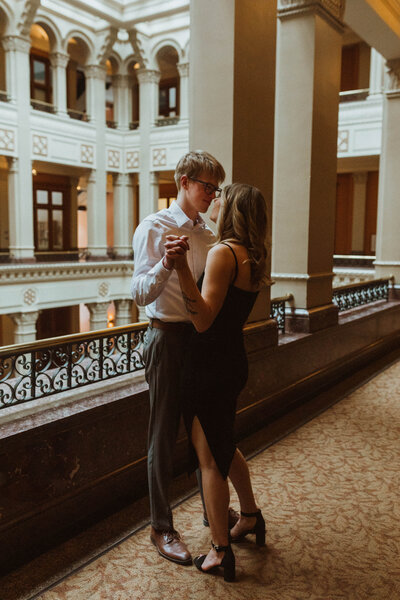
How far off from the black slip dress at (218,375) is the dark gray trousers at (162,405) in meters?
0.12

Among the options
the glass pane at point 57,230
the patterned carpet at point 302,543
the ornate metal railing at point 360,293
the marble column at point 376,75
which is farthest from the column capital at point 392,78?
the glass pane at point 57,230

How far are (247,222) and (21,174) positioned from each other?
1388cm

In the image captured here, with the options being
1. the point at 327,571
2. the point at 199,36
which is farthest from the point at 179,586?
the point at 199,36

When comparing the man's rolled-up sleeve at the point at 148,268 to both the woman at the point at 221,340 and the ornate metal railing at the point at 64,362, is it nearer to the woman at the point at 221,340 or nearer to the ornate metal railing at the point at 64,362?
the woman at the point at 221,340

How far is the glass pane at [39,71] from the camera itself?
17.4 metres

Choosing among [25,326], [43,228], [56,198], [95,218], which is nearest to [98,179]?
[95,218]

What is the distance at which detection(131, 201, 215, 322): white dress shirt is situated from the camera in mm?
2156

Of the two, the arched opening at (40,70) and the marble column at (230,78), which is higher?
the arched opening at (40,70)

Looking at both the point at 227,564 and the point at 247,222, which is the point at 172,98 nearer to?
the point at 247,222

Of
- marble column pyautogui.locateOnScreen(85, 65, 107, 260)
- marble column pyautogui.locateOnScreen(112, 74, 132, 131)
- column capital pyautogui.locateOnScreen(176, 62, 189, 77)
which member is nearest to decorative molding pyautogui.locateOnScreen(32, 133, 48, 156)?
marble column pyautogui.locateOnScreen(85, 65, 107, 260)

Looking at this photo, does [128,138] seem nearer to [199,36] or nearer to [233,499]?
[199,36]

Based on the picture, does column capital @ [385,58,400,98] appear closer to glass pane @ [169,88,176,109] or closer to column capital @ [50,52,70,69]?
column capital @ [50,52,70,69]

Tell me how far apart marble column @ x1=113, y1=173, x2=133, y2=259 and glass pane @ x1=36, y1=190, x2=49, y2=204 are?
2.38 metres

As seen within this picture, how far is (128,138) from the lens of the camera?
17.8 meters
